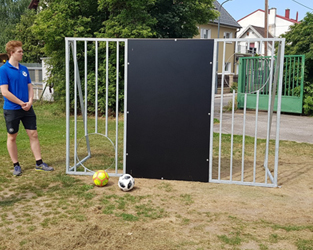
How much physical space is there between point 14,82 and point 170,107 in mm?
2279

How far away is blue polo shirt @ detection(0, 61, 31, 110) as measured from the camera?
17.4 feet

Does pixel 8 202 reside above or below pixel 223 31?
below

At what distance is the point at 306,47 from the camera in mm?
14812

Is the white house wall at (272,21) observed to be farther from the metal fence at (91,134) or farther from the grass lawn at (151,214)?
the grass lawn at (151,214)

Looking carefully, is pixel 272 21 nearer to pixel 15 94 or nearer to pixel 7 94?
pixel 15 94

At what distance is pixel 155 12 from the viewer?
13617 mm

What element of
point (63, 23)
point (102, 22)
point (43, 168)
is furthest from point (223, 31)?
point (43, 168)

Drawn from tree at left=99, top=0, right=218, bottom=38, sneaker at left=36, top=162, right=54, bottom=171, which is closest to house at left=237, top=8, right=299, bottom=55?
tree at left=99, top=0, right=218, bottom=38

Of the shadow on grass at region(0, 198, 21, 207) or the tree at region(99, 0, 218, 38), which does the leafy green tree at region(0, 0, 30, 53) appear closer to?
the tree at region(99, 0, 218, 38)

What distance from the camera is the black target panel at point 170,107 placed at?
16.9 ft

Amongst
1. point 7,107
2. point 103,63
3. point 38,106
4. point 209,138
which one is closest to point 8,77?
point 7,107

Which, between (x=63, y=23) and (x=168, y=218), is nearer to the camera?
(x=168, y=218)

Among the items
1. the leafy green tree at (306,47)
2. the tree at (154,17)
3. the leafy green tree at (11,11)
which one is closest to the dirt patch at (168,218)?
the tree at (154,17)

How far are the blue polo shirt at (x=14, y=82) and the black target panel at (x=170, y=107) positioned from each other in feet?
5.14
